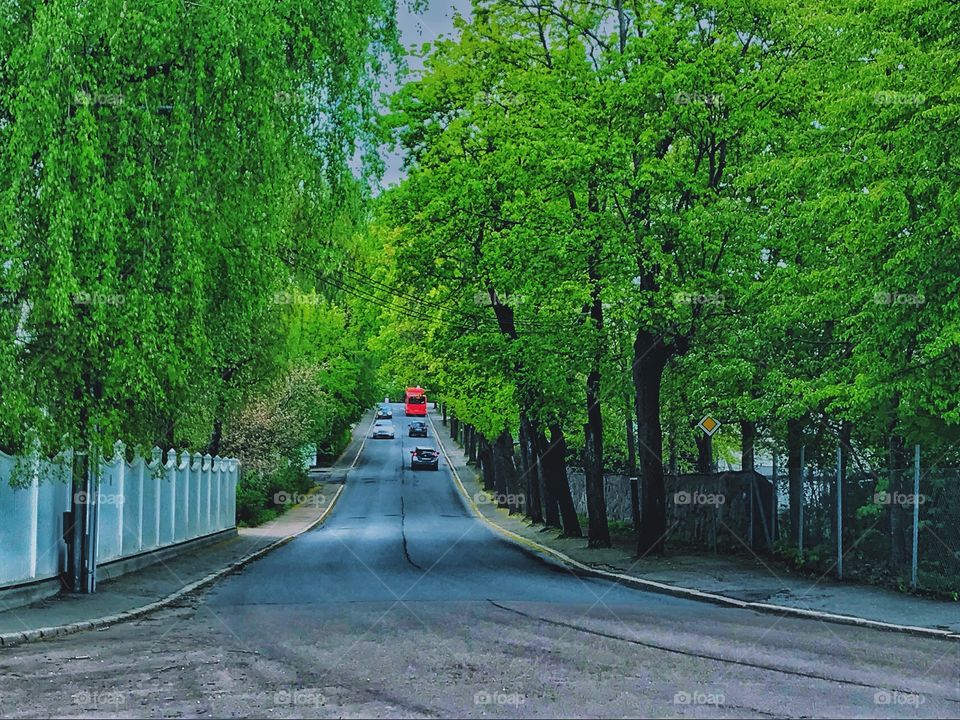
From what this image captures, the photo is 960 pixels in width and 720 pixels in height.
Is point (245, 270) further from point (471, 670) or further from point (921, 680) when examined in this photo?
point (921, 680)

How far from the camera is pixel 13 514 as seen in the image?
15828 millimetres

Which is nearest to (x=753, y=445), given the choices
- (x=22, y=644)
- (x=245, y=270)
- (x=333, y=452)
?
(x=245, y=270)

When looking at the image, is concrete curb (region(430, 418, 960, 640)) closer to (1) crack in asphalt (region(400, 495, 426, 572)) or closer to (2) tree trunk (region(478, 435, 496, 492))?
(1) crack in asphalt (region(400, 495, 426, 572))

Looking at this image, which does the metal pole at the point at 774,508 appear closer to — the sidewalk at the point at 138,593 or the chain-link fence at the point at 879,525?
the chain-link fence at the point at 879,525

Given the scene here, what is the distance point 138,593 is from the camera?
1841 centimetres

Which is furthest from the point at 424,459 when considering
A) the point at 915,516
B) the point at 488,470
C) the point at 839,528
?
the point at 915,516

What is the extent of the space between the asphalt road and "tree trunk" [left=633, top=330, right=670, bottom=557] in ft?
19.9

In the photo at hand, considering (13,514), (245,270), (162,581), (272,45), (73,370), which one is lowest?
(162,581)

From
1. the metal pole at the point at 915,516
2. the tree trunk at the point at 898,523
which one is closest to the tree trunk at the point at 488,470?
the tree trunk at the point at 898,523

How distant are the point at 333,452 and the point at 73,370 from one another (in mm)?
69214

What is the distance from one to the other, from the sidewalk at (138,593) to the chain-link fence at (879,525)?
11243 mm

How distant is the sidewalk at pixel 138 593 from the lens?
13786 mm

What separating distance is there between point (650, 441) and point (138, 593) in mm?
11743

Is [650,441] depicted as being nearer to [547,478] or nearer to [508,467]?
[547,478]
